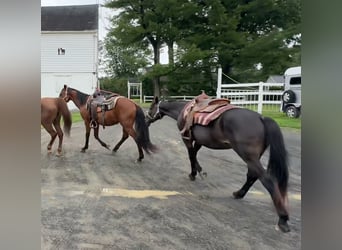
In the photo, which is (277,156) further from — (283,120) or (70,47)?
(70,47)

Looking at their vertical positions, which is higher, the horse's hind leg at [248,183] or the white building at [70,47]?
the white building at [70,47]

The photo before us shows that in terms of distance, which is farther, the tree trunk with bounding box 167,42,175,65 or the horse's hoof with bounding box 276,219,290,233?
the tree trunk with bounding box 167,42,175,65

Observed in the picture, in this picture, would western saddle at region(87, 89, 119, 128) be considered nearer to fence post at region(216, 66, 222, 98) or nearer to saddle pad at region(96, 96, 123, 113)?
saddle pad at region(96, 96, 123, 113)

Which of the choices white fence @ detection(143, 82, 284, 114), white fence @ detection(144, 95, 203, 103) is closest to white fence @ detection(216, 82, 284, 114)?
white fence @ detection(143, 82, 284, 114)

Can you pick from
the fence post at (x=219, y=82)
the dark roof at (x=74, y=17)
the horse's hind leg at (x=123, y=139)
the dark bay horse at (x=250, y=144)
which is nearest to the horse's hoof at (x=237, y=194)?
the dark bay horse at (x=250, y=144)

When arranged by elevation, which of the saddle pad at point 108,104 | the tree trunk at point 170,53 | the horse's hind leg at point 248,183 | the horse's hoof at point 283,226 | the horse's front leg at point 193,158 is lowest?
the horse's hoof at point 283,226

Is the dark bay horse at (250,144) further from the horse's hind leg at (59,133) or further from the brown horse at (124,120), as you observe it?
the horse's hind leg at (59,133)

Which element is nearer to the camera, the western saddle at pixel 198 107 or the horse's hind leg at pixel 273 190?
the horse's hind leg at pixel 273 190

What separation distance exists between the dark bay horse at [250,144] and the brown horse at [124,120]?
0.10 metres

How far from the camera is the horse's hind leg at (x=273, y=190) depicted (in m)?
1.16

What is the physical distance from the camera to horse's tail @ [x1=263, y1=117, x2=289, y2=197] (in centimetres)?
117

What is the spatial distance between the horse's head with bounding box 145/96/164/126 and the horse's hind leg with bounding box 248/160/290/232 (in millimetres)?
434

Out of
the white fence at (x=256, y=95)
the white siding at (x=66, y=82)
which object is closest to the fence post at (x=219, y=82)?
the white fence at (x=256, y=95)
